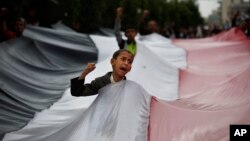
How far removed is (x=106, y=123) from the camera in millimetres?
4477

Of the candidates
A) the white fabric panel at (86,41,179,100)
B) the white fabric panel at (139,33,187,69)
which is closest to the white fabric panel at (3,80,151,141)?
the white fabric panel at (86,41,179,100)

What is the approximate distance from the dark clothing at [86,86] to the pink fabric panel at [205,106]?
0.57m

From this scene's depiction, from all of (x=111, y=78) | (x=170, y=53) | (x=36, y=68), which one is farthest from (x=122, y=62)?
(x=170, y=53)

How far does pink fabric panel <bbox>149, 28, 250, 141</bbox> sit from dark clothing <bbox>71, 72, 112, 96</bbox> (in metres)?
0.57

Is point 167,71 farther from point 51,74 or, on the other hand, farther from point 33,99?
point 33,99

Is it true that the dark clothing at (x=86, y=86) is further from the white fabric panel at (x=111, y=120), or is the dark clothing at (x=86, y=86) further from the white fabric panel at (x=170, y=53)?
the white fabric panel at (x=170, y=53)

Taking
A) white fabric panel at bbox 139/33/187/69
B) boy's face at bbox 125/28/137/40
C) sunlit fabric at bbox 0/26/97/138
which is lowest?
white fabric panel at bbox 139/33/187/69

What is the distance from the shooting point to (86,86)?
4578 mm

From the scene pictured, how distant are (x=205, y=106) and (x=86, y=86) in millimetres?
1566

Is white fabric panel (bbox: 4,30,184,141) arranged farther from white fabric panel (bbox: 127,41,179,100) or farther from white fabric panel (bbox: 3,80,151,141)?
white fabric panel (bbox: 127,41,179,100)

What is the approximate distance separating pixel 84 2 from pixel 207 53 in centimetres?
557

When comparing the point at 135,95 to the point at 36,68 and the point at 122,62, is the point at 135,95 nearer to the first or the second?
the point at 122,62

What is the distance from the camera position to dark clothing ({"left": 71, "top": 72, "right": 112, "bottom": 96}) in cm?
444

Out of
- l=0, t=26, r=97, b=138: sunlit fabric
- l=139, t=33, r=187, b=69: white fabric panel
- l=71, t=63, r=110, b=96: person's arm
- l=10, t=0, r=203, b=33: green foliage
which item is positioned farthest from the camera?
l=10, t=0, r=203, b=33: green foliage
